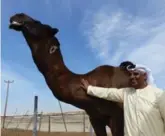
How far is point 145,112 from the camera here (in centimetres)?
340

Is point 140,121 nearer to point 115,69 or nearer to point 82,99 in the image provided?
point 82,99

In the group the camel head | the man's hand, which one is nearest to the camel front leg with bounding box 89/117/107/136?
the man's hand

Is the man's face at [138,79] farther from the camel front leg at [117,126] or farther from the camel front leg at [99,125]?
the camel front leg at [99,125]

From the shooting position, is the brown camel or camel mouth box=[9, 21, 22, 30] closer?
the brown camel

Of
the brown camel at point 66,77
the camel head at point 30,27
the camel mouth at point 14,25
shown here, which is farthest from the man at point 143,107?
the camel mouth at point 14,25

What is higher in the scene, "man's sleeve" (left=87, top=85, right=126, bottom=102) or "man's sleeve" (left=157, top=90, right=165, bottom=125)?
"man's sleeve" (left=87, top=85, right=126, bottom=102)

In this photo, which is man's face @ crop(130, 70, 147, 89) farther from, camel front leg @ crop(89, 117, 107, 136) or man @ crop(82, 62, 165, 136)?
camel front leg @ crop(89, 117, 107, 136)

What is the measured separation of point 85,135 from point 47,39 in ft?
41.7

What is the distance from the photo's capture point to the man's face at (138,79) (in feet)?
12.0

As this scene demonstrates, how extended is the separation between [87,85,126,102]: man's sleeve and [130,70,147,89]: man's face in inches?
8.8

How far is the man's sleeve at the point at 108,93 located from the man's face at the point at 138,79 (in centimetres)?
22

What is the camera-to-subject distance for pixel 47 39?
5023mm

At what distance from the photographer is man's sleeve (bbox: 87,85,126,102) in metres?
3.92

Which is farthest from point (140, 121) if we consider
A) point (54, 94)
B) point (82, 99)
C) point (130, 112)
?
point (54, 94)
